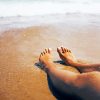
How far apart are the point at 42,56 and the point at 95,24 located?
9.66 feet

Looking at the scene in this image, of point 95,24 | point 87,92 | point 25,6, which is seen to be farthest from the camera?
point 25,6

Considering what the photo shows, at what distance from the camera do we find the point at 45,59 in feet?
12.7

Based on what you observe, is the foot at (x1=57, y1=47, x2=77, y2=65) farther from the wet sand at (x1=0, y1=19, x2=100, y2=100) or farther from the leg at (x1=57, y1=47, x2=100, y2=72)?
the wet sand at (x1=0, y1=19, x2=100, y2=100)

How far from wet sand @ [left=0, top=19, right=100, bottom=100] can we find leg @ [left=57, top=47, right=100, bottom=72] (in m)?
0.15

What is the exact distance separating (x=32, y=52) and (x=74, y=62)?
2.84ft

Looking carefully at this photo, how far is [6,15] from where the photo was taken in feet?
26.3

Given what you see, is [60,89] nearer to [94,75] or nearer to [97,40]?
[94,75]

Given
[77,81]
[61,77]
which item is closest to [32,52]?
[61,77]

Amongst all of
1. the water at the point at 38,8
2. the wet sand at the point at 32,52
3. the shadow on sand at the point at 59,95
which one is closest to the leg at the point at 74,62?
the wet sand at the point at 32,52

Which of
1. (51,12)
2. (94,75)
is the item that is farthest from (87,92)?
(51,12)

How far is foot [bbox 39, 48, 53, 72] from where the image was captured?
369 centimetres

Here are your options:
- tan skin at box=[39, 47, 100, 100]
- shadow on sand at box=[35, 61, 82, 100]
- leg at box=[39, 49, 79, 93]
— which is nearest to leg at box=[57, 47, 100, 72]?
tan skin at box=[39, 47, 100, 100]

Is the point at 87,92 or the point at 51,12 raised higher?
the point at 51,12

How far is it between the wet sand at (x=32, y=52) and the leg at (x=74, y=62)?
6.1 inches
